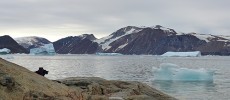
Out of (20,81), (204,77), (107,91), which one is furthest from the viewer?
(204,77)

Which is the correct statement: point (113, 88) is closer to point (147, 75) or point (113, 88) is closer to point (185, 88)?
point (185, 88)

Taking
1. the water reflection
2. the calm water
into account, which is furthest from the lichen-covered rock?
the water reflection

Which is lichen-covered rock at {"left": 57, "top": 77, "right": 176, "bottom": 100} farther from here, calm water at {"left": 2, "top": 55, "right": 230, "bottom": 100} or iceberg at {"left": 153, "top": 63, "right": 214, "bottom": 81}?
iceberg at {"left": 153, "top": 63, "right": 214, "bottom": 81}

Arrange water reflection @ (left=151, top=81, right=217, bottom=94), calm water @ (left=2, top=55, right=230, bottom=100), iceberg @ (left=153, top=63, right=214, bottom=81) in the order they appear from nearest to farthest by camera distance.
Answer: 1. calm water @ (left=2, top=55, right=230, bottom=100)
2. water reflection @ (left=151, top=81, right=217, bottom=94)
3. iceberg @ (left=153, top=63, right=214, bottom=81)

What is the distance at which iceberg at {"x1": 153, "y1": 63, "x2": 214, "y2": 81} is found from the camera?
35.7 metres

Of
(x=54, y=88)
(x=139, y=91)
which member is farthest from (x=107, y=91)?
(x=54, y=88)

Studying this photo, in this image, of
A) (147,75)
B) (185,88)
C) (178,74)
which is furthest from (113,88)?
(147,75)

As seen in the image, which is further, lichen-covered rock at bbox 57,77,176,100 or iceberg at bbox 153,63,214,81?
iceberg at bbox 153,63,214,81

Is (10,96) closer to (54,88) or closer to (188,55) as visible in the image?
(54,88)

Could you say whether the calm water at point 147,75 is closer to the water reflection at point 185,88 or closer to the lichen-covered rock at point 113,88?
the water reflection at point 185,88

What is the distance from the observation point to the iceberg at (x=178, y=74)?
35688 mm

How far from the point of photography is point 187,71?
3672 cm

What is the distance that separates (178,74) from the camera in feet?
118

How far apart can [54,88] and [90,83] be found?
375 cm
